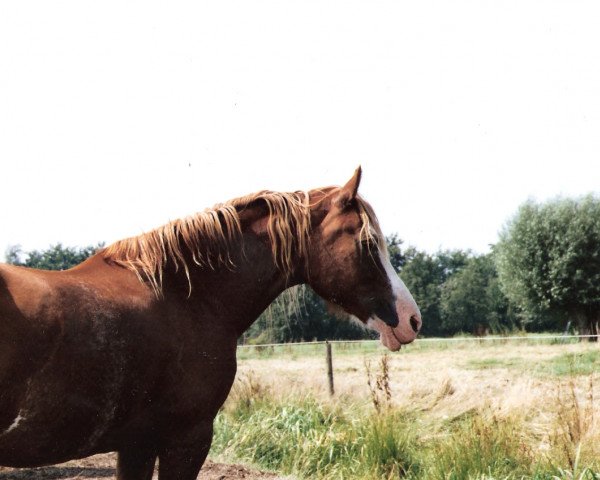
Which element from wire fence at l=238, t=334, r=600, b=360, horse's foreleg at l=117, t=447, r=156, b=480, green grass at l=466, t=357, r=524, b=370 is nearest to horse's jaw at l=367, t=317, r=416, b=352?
horse's foreleg at l=117, t=447, r=156, b=480

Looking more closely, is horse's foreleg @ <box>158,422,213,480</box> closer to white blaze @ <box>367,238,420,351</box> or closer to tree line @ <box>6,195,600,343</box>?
white blaze @ <box>367,238,420,351</box>

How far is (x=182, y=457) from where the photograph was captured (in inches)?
117

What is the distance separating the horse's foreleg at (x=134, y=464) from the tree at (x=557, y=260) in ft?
111

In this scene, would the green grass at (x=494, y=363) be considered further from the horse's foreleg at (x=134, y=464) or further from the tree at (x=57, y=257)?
the tree at (x=57, y=257)

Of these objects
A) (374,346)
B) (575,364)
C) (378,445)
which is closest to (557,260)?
(374,346)

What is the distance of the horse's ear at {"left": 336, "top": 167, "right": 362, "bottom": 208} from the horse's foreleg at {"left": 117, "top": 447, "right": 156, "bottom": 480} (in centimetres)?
163

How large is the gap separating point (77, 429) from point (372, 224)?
5.92 ft

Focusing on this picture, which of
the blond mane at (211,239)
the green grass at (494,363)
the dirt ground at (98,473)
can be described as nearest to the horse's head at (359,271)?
the blond mane at (211,239)

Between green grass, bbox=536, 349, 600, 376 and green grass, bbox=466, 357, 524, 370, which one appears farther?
green grass, bbox=466, 357, 524, 370

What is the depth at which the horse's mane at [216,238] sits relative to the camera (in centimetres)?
317

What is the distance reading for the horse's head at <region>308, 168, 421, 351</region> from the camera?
339 cm

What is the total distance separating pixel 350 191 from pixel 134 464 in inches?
70.5

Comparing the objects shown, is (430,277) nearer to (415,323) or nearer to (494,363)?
(494,363)

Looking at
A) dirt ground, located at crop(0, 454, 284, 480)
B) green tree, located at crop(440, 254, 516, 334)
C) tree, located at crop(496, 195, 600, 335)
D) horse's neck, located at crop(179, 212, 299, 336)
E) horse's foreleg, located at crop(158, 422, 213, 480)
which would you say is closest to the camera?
horse's foreleg, located at crop(158, 422, 213, 480)
